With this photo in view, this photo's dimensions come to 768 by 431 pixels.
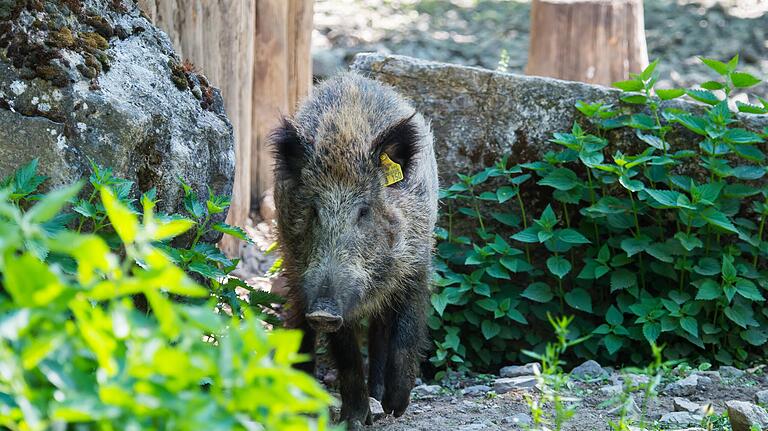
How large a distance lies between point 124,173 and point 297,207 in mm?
901

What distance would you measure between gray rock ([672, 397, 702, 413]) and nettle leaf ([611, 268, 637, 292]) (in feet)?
3.76

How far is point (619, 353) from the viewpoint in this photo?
577 centimetres

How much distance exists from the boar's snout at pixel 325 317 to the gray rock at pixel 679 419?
1.45 meters

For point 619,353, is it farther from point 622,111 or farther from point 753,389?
point 622,111

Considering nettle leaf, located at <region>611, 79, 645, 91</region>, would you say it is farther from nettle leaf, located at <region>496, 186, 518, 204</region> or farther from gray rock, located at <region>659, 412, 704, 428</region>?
gray rock, located at <region>659, 412, 704, 428</region>

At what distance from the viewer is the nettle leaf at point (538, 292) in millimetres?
5781

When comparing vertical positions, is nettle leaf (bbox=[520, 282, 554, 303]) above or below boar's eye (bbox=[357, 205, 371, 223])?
below

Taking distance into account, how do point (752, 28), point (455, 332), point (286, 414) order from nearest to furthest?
point (286, 414) < point (455, 332) < point (752, 28)

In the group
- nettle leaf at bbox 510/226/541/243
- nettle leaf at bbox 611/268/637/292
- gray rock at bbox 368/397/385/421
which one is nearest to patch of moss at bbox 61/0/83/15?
gray rock at bbox 368/397/385/421

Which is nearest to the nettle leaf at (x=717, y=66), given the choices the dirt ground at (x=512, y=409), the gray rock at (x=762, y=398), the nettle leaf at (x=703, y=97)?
the nettle leaf at (x=703, y=97)

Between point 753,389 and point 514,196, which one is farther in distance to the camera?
point 514,196

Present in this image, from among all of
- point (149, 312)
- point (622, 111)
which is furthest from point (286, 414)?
point (622, 111)

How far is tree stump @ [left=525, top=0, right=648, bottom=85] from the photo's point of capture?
8.93m

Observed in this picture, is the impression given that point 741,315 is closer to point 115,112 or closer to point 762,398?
point 762,398
